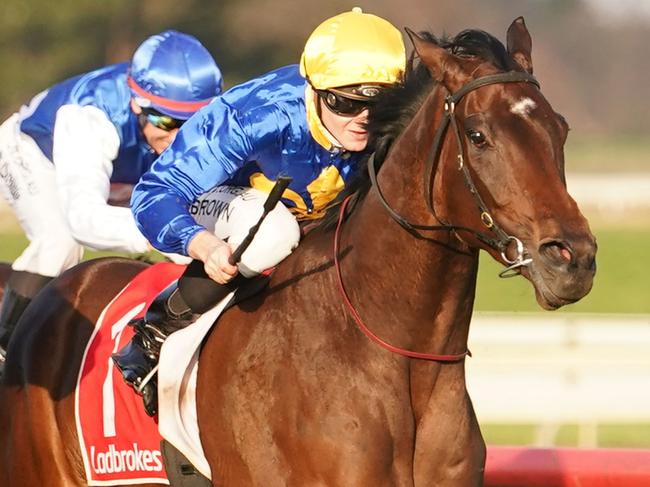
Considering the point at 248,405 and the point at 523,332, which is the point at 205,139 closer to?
the point at 248,405

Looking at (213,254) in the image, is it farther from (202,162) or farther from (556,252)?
(556,252)

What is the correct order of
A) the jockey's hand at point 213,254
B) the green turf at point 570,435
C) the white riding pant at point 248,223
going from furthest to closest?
the green turf at point 570,435 → the white riding pant at point 248,223 → the jockey's hand at point 213,254

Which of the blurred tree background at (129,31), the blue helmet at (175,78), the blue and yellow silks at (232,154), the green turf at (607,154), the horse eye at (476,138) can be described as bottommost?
the horse eye at (476,138)

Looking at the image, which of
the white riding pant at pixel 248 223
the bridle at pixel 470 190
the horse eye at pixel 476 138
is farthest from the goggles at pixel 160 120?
the horse eye at pixel 476 138

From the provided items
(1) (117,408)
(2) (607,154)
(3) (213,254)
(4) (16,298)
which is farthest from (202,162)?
(2) (607,154)

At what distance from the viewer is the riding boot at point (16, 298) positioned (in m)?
5.32

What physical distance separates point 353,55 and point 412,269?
689 mm

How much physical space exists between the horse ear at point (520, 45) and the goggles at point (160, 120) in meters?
1.93

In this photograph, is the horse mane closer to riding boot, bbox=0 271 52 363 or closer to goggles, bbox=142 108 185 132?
goggles, bbox=142 108 185 132

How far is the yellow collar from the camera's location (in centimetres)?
414

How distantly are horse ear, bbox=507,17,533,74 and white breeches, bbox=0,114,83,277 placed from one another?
90.1 inches

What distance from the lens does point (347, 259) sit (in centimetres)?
394

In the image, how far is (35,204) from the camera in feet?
18.3

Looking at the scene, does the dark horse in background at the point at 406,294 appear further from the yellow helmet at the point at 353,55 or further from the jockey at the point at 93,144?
the jockey at the point at 93,144
